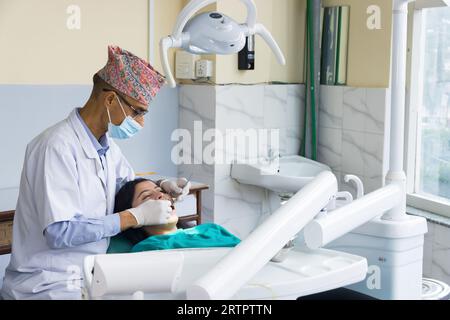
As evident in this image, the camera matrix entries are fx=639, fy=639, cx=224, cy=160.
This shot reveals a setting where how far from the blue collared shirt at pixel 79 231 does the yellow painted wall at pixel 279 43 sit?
1778mm

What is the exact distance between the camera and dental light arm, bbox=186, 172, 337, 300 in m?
0.81

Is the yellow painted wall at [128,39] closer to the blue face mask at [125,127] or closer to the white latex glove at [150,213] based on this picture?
the blue face mask at [125,127]

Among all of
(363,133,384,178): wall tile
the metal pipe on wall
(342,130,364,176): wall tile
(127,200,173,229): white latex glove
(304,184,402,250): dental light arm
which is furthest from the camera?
(342,130,364,176): wall tile

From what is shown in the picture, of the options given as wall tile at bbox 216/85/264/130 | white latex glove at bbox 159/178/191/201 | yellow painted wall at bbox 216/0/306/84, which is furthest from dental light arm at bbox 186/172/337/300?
yellow painted wall at bbox 216/0/306/84

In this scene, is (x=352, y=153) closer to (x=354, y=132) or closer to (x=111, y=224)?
(x=354, y=132)

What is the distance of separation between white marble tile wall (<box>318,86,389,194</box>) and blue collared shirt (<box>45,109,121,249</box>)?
1.97 metres

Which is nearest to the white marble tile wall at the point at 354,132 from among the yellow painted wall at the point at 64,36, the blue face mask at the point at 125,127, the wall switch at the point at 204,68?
the wall switch at the point at 204,68

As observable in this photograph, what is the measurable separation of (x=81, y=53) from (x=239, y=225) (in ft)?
4.26

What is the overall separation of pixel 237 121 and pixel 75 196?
181cm

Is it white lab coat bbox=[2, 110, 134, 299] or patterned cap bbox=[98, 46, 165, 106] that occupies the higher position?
patterned cap bbox=[98, 46, 165, 106]

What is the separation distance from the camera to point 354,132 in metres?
3.60

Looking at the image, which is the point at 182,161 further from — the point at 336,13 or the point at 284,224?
the point at 284,224

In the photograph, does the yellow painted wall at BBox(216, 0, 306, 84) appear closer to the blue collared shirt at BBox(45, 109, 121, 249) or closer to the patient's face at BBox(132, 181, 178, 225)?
the patient's face at BBox(132, 181, 178, 225)

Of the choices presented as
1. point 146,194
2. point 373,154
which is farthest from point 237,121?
point 146,194
